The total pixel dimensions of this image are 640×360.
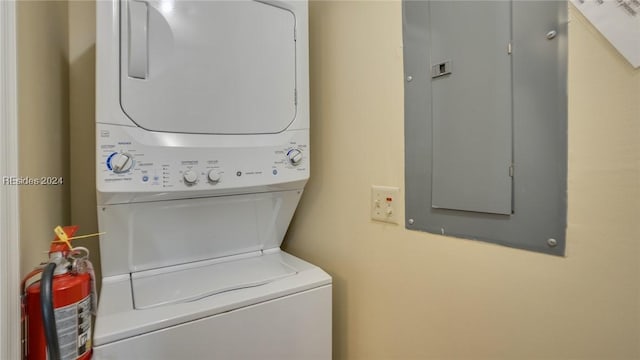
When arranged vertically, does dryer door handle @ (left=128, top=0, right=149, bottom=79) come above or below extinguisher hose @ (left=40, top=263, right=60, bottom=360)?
above

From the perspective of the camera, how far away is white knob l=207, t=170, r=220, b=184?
1.07 meters

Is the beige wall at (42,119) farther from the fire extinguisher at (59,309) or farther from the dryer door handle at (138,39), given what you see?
the dryer door handle at (138,39)

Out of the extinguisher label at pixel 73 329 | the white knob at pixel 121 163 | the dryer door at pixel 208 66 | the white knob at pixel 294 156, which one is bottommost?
the extinguisher label at pixel 73 329

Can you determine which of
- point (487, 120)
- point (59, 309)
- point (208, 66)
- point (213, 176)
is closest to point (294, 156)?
point (213, 176)

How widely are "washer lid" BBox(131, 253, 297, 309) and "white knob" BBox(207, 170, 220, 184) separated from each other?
38 cm

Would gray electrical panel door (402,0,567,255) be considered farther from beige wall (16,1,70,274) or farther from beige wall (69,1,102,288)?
beige wall (69,1,102,288)

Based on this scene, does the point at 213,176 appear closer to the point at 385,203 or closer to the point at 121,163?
the point at 121,163

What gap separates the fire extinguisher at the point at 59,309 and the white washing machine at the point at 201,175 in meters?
0.05

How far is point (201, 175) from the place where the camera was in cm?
106

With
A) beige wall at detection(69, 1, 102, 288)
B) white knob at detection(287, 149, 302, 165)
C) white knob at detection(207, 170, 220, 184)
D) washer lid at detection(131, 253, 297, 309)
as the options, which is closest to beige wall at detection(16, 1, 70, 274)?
beige wall at detection(69, 1, 102, 288)

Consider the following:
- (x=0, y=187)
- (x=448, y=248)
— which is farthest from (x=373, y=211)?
(x=0, y=187)

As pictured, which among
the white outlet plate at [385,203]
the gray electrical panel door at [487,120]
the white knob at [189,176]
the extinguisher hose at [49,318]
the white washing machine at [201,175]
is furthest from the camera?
the white outlet plate at [385,203]

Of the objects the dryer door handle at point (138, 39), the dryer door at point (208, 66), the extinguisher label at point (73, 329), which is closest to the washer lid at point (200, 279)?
the extinguisher label at point (73, 329)

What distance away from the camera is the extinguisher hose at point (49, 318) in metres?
0.68
